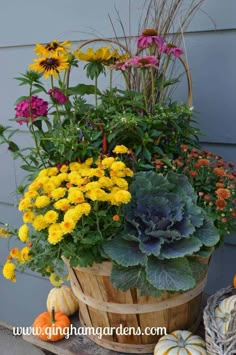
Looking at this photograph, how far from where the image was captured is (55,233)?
101 cm

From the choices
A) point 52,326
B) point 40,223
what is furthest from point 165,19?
point 52,326

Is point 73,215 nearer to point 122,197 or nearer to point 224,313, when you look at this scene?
point 122,197

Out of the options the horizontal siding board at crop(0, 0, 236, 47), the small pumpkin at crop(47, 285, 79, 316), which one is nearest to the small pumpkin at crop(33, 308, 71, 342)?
the small pumpkin at crop(47, 285, 79, 316)

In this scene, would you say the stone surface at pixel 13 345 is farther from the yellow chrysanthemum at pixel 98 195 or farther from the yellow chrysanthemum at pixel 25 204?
the yellow chrysanthemum at pixel 98 195

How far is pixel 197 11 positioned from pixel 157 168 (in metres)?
0.58

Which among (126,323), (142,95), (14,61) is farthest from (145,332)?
(14,61)

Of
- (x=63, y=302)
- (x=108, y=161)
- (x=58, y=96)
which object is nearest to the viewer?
(x=108, y=161)

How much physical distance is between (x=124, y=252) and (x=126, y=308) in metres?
0.17

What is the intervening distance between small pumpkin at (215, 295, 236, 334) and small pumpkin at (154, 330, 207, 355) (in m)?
0.10

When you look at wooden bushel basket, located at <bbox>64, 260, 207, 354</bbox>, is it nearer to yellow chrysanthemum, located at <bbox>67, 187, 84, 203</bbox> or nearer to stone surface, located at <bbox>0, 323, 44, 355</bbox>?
yellow chrysanthemum, located at <bbox>67, 187, 84, 203</bbox>

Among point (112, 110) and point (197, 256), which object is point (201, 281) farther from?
point (112, 110)

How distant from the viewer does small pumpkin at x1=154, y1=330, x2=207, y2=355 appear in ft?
3.59

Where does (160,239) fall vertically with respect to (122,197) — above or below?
below

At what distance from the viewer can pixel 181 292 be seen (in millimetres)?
1128
